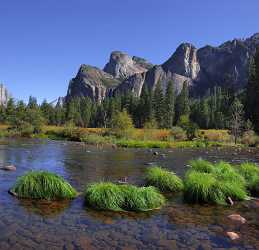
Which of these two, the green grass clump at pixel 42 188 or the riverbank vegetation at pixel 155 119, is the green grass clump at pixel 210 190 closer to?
the green grass clump at pixel 42 188

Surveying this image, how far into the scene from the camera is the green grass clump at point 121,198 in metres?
13.1

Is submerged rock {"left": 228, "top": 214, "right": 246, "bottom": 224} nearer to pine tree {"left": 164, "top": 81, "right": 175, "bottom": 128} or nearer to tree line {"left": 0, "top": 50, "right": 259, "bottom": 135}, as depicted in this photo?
tree line {"left": 0, "top": 50, "right": 259, "bottom": 135}

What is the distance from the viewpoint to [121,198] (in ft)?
43.3

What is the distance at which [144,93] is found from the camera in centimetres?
13038

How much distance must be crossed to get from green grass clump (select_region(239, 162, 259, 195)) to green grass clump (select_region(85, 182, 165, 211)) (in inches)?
233

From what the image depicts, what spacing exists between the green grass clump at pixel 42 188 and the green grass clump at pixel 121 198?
137 centimetres

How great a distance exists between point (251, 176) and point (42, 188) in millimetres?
11118

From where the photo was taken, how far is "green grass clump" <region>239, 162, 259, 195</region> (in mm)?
17297

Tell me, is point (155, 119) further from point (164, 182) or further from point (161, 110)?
point (164, 182)

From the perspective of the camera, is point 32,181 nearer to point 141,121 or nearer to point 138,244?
point 138,244

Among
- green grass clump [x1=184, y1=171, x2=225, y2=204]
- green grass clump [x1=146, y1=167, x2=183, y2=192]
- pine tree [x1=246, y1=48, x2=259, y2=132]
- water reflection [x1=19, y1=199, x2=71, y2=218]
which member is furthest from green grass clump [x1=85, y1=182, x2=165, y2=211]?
pine tree [x1=246, y1=48, x2=259, y2=132]

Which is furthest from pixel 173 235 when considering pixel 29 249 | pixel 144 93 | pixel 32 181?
pixel 144 93

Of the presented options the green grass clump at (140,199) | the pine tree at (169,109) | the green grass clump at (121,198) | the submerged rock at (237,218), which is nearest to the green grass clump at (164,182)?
the green grass clump at (140,199)

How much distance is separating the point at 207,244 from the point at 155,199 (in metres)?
3.98
